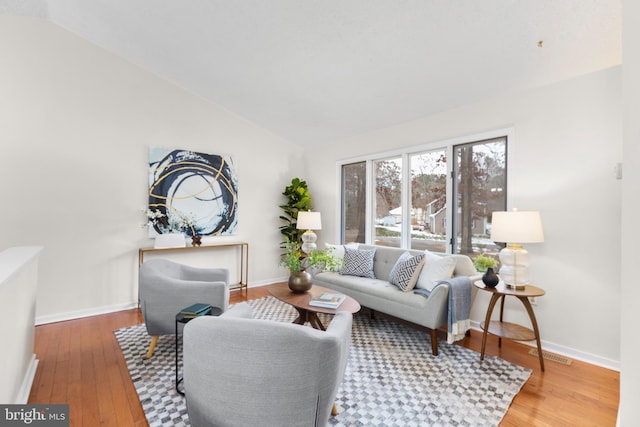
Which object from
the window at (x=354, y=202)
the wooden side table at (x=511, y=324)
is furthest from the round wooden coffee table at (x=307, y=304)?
the window at (x=354, y=202)

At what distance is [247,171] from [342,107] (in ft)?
6.39

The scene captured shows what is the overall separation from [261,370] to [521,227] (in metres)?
2.35

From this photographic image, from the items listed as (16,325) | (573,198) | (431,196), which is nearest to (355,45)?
(431,196)

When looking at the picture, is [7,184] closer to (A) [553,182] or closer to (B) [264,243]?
(B) [264,243]

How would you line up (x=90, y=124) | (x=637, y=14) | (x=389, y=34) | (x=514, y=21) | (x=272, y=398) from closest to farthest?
(x=637, y=14) → (x=272, y=398) → (x=514, y=21) → (x=389, y=34) → (x=90, y=124)

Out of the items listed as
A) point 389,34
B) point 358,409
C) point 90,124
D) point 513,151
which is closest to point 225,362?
point 358,409

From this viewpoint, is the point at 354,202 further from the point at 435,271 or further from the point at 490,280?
the point at 490,280

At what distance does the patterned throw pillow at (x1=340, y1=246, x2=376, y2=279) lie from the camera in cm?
368

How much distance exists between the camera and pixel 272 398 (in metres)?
1.27

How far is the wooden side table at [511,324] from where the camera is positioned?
242cm

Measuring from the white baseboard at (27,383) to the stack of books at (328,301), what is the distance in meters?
1.97

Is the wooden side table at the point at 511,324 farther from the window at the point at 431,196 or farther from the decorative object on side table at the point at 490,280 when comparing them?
the window at the point at 431,196

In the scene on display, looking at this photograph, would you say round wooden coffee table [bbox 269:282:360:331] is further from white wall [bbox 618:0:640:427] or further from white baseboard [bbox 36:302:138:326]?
white baseboard [bbox 36:302:138:326]

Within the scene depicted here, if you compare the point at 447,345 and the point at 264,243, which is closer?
the point at 447,345
